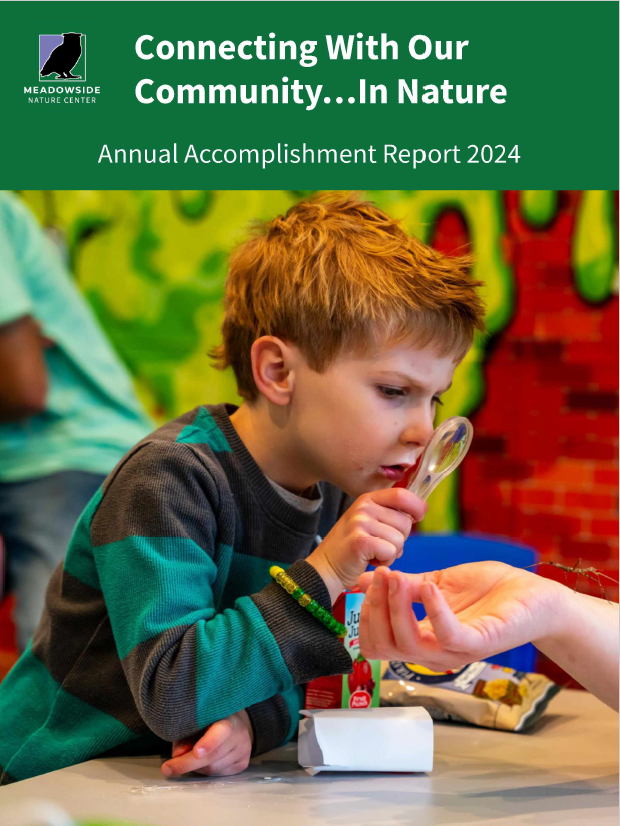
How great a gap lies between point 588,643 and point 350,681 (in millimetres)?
280

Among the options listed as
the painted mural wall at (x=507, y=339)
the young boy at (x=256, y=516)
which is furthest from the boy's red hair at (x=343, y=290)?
the painted mural wall at (x=507, y=339)

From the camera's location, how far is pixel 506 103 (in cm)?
189

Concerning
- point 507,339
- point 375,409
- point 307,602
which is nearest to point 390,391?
point 375,409

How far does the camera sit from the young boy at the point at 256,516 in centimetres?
83

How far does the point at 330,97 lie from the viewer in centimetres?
151

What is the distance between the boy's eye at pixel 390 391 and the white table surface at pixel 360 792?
1.24 feet

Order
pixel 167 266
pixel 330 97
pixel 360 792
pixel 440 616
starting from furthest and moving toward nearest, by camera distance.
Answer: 1. pixel 167 266
2. pixel 330 97
3. pixel 360 792
4. pixel 440 616

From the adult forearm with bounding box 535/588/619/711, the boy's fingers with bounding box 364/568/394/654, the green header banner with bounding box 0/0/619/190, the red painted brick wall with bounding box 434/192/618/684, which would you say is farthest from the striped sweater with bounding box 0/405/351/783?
the red painted brick wall with bounding box 434/192/618/684

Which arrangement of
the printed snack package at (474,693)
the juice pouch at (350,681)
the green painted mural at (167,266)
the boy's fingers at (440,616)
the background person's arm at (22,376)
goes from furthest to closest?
the green painted mural at (167,266)
the background person's arm at (22,376)
the printed snack package at (474,693)
the juice pouch at (350,681)
the boy's fingers at (440,616)

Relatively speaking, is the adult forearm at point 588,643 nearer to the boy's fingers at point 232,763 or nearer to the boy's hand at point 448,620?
the boy's hand at point 448,620

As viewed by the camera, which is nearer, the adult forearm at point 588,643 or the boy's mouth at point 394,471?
the adult forearm at point 588,643

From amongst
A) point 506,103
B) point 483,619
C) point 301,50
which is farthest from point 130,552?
point 506,103

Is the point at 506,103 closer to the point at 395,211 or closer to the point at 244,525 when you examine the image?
the point at 395,211

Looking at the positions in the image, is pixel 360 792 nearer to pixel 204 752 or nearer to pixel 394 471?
pixel 204 752
